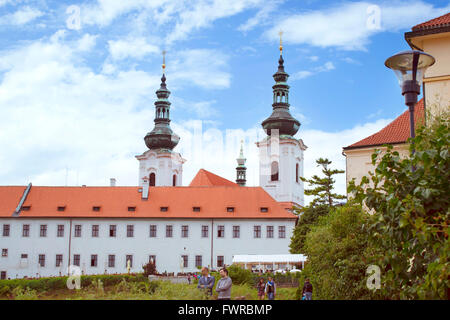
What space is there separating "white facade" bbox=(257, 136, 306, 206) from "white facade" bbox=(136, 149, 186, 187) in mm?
12440

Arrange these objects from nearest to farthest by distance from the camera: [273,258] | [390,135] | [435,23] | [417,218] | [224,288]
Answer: [417,218] → [224,288] → [435,23] → [390,135] → [273,258]

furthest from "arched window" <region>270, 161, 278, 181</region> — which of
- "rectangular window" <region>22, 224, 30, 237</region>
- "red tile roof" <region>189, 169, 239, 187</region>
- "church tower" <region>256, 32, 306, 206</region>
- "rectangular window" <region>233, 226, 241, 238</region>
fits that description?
"rectangular window" <region>22, 224, 30, 237</region>

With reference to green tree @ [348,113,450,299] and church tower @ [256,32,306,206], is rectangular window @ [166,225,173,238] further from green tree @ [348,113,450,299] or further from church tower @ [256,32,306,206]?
green tree @ [348,113,450,299]

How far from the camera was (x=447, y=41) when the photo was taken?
18.2m

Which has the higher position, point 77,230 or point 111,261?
point 77,230

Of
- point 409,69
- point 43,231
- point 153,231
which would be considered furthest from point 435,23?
point 43,231

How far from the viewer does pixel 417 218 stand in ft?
20.9

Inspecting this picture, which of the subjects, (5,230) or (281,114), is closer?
(5,230)

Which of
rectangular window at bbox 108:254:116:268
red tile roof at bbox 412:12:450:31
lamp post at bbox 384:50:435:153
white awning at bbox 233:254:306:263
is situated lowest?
rectangular window at bbox 108:254:116:268

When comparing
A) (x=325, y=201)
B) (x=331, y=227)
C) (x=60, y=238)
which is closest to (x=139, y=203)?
(x=60, y=238)

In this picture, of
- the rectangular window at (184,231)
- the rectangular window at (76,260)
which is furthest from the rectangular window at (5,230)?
the rectangular window at (184,231)

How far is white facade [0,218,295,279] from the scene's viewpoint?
166 ft

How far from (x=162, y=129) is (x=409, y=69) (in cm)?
6991

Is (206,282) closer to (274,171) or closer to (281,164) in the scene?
(281,164)
